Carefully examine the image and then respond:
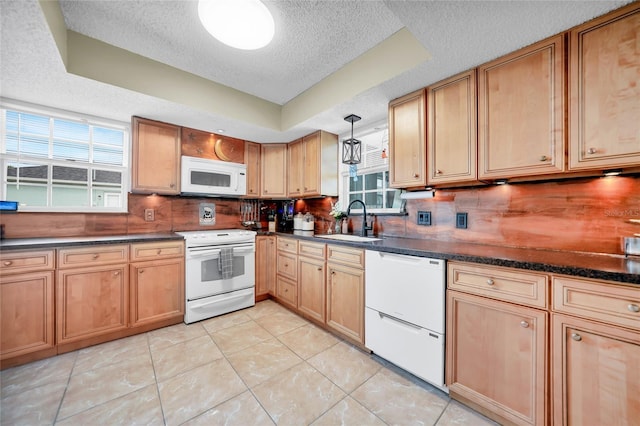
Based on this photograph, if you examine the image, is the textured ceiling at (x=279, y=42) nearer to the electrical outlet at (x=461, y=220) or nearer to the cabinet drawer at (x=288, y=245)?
the electrical outlet at (x=461, y=220)

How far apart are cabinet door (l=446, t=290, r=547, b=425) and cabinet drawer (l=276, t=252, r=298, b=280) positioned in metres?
1.71

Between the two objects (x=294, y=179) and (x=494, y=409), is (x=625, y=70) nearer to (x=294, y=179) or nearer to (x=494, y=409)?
(x=494, y=409)

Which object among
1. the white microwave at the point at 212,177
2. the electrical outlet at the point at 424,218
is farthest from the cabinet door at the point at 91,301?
the electrical outlet at the point at 424,218

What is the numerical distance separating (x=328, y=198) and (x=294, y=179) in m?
0.54

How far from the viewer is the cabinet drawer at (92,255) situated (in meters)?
2.03

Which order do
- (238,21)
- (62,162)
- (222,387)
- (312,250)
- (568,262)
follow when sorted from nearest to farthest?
(568,262) < (238,21) < (222,387) < (62,162) < (312,250)

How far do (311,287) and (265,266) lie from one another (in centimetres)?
93

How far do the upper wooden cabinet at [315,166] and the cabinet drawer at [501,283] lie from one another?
1903 mm

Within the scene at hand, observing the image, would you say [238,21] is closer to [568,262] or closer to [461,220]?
[461,220]

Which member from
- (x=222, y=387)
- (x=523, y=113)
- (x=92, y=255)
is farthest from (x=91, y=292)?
(x=523, y=113)

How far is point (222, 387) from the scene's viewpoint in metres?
1.66

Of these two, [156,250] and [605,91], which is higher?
[605,91]

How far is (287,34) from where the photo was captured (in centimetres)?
182

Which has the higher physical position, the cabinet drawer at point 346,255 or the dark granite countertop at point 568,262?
the dark granite countertop at point 568,262
